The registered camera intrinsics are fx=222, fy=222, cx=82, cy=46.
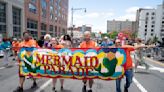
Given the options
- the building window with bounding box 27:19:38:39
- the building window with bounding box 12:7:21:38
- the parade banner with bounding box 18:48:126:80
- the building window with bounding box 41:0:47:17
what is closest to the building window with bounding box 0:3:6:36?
the building window with bounding box 12:7:21:38

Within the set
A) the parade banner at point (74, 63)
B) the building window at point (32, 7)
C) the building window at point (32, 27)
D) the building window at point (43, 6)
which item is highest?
the building window at point (43, 6)

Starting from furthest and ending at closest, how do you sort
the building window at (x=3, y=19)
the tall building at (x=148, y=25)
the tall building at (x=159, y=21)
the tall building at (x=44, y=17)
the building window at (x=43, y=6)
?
the tall building at (x=148, y=25)
the tall building at (x=159, y=21)
the building window at (x=43, y=6)
the tall building at (x=44, y=17)
the building window at (x=3, y=19)

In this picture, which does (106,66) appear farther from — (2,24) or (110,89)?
(2,24)

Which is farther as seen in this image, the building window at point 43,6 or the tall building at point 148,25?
the tall building at point 148,25

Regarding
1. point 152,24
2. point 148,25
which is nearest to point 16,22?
point 148,25

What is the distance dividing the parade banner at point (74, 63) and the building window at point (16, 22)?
30.2m

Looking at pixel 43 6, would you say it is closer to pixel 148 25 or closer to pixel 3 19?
pixel 3 19

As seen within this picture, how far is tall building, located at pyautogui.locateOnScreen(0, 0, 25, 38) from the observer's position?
31.4m

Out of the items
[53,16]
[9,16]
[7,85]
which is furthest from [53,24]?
[7,85]

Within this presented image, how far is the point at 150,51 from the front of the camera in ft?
82.5

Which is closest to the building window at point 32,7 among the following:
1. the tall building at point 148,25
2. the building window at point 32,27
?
the building window at point 32,27

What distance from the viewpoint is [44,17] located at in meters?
59.4

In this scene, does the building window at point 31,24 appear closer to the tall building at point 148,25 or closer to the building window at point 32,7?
the building window at point 32,7

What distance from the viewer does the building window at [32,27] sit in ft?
148
